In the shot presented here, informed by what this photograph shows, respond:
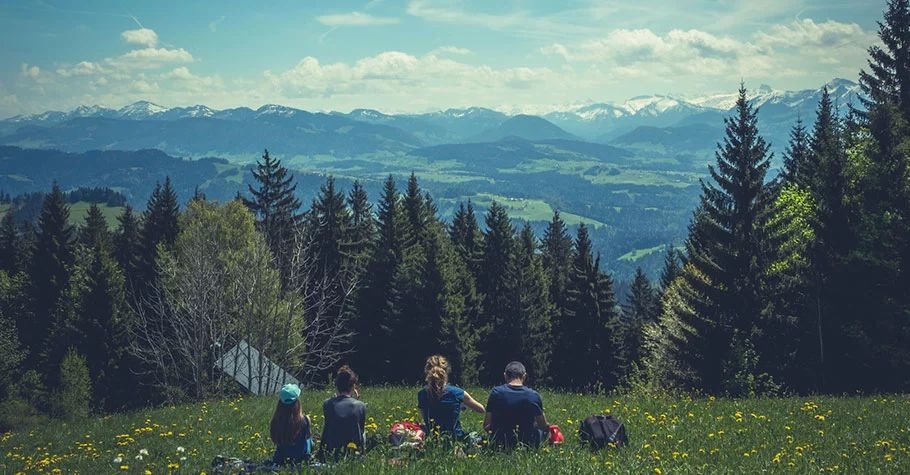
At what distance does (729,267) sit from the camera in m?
28.6

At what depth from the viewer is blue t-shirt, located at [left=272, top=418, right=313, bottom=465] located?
888 centimetres

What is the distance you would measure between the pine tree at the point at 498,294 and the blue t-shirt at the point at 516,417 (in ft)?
115

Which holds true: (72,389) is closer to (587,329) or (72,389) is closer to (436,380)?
(587,329)

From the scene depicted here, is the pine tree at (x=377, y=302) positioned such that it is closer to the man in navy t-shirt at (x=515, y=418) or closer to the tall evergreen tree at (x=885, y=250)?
the tall evergreen tree at (x=885, y=250)

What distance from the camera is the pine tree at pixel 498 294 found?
44.7m

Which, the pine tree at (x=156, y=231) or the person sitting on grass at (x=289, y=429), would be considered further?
the pine tree at (x=156, y=231)

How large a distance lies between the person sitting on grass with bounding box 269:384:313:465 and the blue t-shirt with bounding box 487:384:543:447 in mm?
2690

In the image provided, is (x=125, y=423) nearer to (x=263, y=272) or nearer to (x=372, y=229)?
(x=263, y=272)

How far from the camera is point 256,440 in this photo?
11.6 m

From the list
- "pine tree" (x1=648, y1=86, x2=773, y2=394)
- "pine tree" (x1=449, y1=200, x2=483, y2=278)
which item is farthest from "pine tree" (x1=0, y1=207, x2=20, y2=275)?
"pine tree" (x1=648, y1=86, x2=773, y2=394)

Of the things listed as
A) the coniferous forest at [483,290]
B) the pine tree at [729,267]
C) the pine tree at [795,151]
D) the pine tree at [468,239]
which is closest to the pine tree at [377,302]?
the coniferous forest at [483,290]

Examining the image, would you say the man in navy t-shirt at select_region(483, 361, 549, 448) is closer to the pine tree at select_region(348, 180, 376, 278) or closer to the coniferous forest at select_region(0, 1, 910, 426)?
the coniferous forest at select_region(0, 1, 910, 426)

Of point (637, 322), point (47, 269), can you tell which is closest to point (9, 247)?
point (47, 269)

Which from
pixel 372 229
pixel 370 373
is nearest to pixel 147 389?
pixel 370 373
